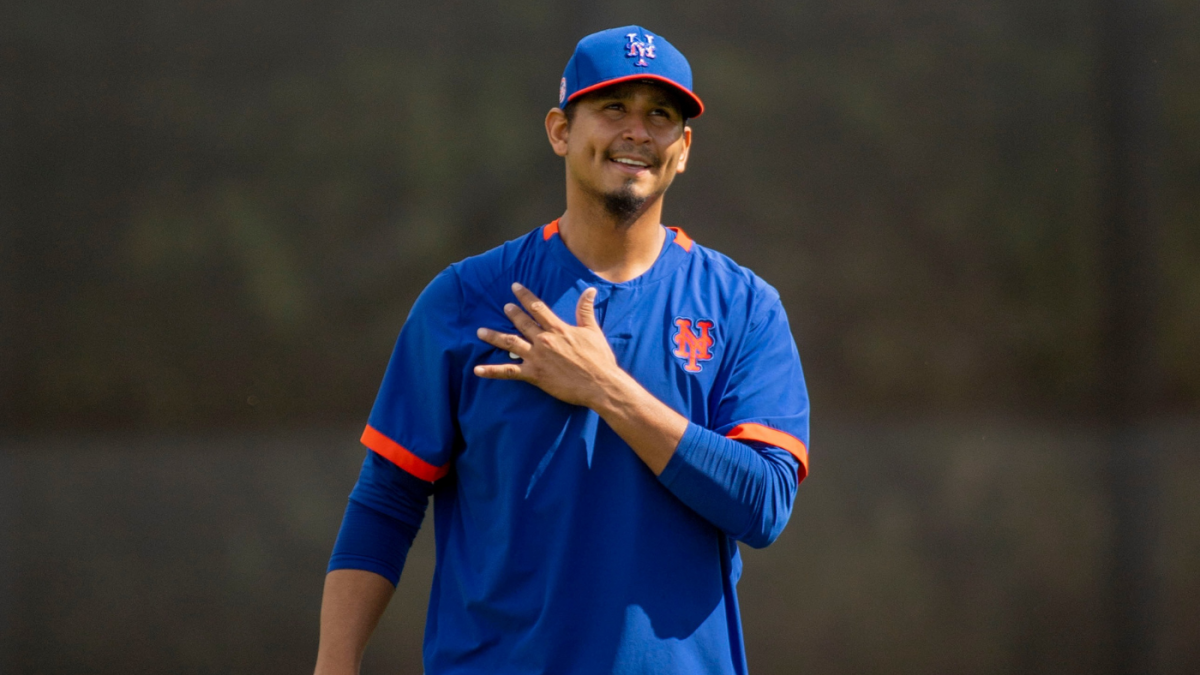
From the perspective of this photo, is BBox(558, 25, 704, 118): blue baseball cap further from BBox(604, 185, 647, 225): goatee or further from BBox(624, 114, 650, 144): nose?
BBox(604, 185, 647, 225): goatee

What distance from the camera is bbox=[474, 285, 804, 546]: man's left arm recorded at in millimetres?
1688

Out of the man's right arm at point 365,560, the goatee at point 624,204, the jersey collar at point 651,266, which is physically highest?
the goatee at point 624,204

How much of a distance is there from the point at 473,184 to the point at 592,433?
1674mm

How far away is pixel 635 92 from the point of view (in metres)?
1.89

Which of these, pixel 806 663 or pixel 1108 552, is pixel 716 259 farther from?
pixel 1108 552

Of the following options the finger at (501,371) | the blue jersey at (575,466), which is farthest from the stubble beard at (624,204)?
the finger at (501,371)

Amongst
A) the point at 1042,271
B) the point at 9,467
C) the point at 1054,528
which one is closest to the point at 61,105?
the point at 9,467

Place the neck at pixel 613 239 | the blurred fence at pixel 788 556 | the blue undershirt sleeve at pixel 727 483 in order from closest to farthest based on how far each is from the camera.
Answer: the blue undershirt sleeve at pixel 727 483, the neck at pixel 613 239, the blurred fence at pixel 788 556

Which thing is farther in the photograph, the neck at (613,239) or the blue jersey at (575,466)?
the neck at (613,239)

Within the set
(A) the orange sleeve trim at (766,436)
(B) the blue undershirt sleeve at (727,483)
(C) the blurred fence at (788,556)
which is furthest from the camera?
(C) the blurred fence at (788,556)

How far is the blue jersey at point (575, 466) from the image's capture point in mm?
1730

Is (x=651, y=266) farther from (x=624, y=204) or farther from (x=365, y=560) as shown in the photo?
(x=365, y=560)

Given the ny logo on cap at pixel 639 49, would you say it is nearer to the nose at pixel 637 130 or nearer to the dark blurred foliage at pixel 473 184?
the nose at pixel 637 130

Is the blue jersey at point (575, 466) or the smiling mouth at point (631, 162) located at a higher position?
the smiling mouth at point (631, 162)
